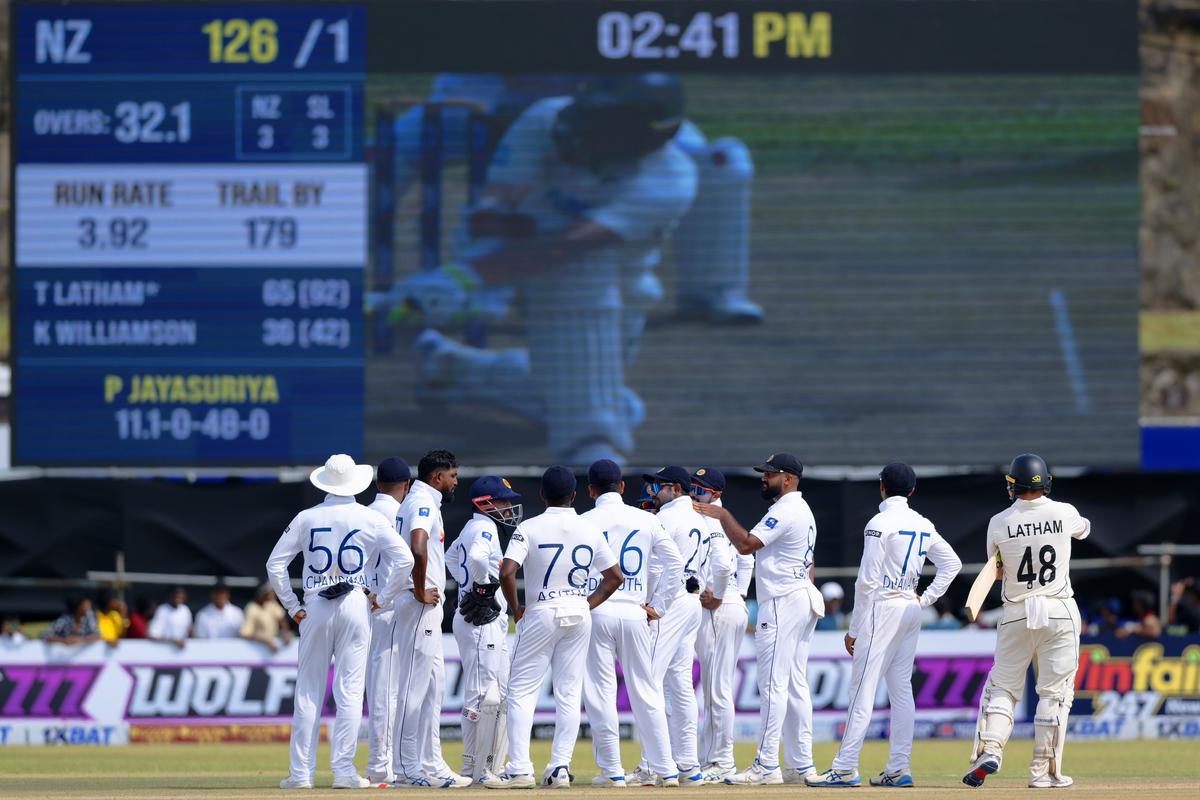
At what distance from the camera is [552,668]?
41.7 ft

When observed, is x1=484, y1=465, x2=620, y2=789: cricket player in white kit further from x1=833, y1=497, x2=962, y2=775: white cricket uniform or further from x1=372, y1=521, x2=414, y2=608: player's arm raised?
x1=833, y1=497, x2=962, y2=775: white cricket uniform

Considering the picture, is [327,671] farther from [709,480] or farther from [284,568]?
[709,480]

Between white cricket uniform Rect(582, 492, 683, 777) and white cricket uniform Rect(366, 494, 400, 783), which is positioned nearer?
white cricket uniform Rect(582, 492, 683, 777)

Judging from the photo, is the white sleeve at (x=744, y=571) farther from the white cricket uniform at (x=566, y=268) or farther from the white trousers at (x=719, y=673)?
the white cricket uniform at (x=566, y=268)

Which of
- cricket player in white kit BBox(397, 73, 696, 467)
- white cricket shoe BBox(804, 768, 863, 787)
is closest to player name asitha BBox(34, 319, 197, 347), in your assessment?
cricket player in white kit BBox(397, 73, 696, 467)

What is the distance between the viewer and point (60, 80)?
21000 millimetres

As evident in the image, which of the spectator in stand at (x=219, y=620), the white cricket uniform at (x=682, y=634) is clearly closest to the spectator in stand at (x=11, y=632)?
the spectator in stand at (x=219, y=620)

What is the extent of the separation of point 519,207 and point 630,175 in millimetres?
1239

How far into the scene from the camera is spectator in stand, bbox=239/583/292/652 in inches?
831

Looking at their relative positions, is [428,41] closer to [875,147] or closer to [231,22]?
[231,22]

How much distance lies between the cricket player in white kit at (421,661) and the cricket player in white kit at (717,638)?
5.99ft

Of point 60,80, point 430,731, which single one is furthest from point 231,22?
point 430,731

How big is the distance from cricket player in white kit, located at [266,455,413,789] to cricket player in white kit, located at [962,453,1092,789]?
3892mm

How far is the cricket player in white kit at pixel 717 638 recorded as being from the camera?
13.8m
